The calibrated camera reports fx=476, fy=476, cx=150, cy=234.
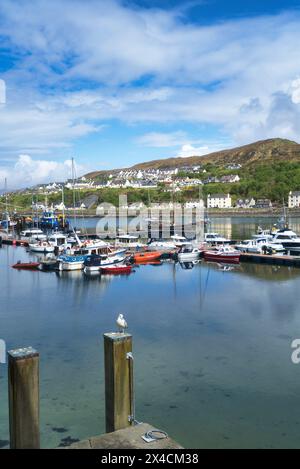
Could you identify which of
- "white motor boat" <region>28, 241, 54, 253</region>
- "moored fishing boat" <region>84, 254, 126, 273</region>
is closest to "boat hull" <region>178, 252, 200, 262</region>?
"moored fishing boat" <region>84, 254, 126, 273</region>

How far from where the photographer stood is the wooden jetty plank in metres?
4.98

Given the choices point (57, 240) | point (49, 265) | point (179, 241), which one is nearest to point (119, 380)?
point (49, 265)

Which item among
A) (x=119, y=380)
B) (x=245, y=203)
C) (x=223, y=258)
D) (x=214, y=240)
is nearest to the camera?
(x=119, y=380)

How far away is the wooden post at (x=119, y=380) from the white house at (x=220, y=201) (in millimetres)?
101400

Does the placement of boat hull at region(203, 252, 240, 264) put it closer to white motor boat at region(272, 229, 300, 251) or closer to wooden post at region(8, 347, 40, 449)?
white motor boat at region(272, 229, 300, 251)

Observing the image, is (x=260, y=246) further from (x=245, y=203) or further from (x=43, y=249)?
(x=245, y=203)

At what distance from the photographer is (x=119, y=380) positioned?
19.2 feet

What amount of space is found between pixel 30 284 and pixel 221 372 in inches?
586

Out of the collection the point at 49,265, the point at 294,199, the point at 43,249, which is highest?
the point at 294,199

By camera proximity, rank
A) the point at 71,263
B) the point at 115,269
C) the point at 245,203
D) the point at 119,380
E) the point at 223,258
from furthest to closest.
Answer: the point at 245,203
the point at 223,258
the point at 71,263
the point at 115,269
the point at 119,380

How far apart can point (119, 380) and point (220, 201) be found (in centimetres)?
10248

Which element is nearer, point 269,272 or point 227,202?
point 269,272

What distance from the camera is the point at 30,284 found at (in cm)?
2356

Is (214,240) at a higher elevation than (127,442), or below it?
higher
